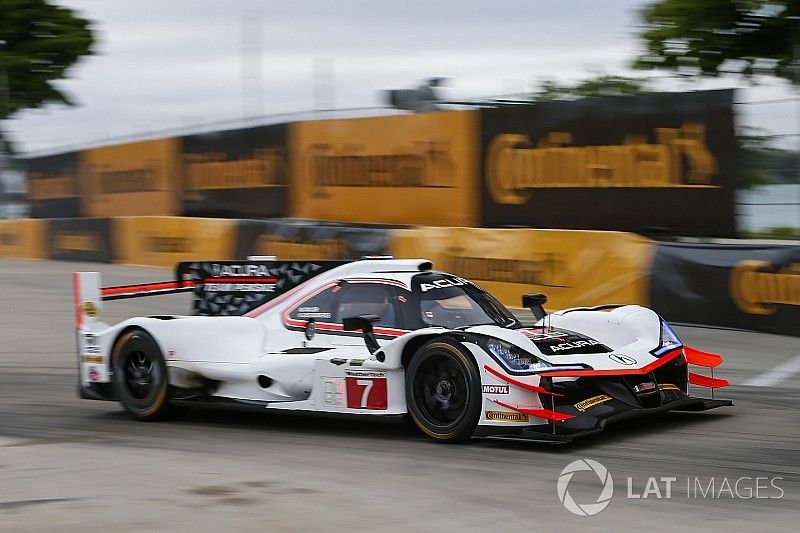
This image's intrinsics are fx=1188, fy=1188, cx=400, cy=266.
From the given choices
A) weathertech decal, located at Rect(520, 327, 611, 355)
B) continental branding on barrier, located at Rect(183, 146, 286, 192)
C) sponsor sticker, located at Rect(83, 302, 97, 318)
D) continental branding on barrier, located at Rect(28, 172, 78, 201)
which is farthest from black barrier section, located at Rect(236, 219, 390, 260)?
continental branding on barrier, located at Rect(28, 172, 78, 201)

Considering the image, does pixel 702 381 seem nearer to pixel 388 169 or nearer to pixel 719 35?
pixel 388 169

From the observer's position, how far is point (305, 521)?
5434 millimetres

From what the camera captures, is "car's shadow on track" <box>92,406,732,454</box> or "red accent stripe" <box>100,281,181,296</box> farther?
"red accent stripe" <box>100,281,181,296</box>

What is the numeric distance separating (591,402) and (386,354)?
1.31m

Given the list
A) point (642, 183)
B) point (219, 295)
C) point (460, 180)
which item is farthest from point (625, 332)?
point (460, 180)

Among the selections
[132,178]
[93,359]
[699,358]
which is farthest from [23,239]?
[699,358]

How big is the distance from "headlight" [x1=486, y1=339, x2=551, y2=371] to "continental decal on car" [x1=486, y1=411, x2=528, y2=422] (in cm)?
26

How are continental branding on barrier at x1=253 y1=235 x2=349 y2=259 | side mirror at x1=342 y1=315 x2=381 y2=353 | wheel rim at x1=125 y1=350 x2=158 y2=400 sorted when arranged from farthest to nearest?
1. continental branding on barrier at x1=253 y1=235 x2=349 y2=259
2. wheel rim at x1=125 y1=350 x2=158 y2=400
3. side mirror at x1=342 y1=315 x2=381 y2=353

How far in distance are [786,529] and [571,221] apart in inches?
386

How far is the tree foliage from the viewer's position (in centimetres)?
4269

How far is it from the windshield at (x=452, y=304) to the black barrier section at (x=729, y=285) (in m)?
4.49

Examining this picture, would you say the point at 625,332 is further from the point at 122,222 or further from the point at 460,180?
the point at 122,222

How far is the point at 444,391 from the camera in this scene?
7227 millimetres

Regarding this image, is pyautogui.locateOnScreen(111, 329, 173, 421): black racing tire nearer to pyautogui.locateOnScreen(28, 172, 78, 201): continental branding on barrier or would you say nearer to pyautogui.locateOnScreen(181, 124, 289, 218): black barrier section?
pyautogui.locateOnScreen(181, 124, 289, 218): black barrier section
